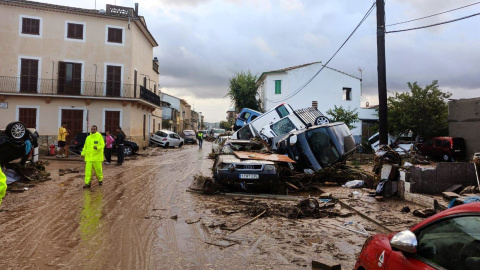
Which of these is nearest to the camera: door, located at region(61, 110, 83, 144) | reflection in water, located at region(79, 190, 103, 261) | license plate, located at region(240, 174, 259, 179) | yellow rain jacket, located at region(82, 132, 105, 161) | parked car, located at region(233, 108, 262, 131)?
reflection in water, located at region(79, 190, 103, 261)

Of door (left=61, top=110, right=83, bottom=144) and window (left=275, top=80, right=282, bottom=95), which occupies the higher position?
window (left=275, top=80, right=282, bottom=95)

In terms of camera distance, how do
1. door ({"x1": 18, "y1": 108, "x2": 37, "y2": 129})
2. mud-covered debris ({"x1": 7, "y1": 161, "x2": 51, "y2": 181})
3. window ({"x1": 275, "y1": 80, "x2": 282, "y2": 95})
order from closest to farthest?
mud-covered debris ({"x1": 7, "y1": 161, "x2": 51, "y2": 181})
door ({"x1": 18, "y1": 108, "x2": 37, "y2": 129})
window ({"x1": 275, "y1": 80, "x2": 282, "y2": 95})

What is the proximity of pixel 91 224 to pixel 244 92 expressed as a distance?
116 ft

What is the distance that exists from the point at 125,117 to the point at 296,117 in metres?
16.2

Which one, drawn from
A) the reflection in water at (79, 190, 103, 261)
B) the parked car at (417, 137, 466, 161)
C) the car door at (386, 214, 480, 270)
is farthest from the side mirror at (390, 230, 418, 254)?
the parked car at (417, 137, 466, 161)

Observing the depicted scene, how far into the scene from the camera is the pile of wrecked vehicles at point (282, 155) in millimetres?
8547

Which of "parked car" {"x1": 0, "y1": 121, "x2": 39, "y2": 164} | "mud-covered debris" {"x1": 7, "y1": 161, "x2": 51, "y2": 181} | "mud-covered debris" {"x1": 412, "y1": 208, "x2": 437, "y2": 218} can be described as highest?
"parked car" {"x1": 0, "y1": 121, "x2": 39, "y2": 164}

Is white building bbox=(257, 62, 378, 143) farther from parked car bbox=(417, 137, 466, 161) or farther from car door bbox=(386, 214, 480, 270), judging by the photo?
car door bbox=(386, 214, 480, 270)

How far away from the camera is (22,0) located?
2377cm

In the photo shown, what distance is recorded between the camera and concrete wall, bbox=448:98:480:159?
2006 centimetres

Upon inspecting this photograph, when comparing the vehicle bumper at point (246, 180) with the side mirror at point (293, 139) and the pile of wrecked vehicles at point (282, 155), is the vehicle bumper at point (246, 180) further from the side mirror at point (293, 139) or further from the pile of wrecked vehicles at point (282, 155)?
the side mirror at point (293, 139)

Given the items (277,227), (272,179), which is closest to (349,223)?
(277,227)

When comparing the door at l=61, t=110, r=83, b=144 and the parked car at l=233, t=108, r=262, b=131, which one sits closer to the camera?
the parked car at l=233, t=108, r=262, b=131

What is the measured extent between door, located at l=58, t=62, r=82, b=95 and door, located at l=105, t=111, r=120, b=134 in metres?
2.59
